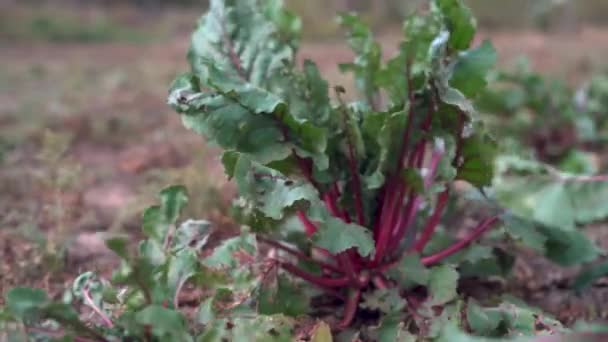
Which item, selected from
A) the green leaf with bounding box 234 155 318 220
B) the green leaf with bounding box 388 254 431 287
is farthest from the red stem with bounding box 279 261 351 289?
the green leaf with bounding box 234 155 318 220

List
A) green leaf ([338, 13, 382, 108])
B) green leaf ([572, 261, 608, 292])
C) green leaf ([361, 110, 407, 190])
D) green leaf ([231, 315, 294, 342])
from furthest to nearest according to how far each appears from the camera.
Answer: green leaf ([572, 261, 608, 292]) < green leaf ([338, 13, 382, 108]) < green leaf ([361, 110, 407, 190]) < green leaf ([231, 315, 294, 342])

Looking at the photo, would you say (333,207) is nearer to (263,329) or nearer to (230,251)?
(230,251)

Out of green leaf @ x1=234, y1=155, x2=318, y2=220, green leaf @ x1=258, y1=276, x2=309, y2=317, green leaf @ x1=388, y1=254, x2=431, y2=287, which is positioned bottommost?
green leaf @ x1=258, y1=276, x2=309, y2=317

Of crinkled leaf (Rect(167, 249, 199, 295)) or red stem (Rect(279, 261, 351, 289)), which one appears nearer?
crinkled leaf (Rect(167, 249, 199, 295))

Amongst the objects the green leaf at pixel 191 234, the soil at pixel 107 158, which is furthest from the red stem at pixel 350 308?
the soil at pixel 107 158

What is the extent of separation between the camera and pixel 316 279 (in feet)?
5.71

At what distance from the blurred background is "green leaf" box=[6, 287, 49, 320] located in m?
0.66

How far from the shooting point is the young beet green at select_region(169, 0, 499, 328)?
1.54m

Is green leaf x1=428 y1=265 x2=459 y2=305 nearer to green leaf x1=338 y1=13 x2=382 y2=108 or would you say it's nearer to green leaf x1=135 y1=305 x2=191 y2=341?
green leaf x1=338 y1=13 x2=382 y2=108

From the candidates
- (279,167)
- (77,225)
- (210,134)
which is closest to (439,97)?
(279,167)

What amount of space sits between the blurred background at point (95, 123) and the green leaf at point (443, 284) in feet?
2.47

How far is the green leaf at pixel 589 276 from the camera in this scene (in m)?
1.94

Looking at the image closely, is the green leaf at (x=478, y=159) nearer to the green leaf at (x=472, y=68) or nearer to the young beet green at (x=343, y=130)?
the young beet green at (x=343, y=130)

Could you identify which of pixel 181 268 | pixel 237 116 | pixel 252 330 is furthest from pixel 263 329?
pixel 237 116
